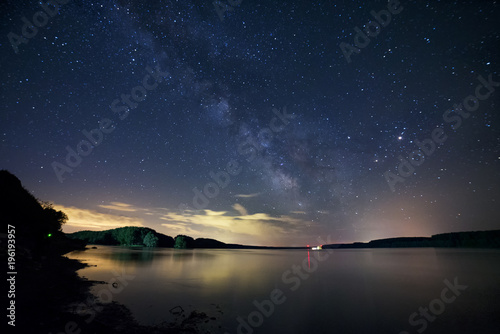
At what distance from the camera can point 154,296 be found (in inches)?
645

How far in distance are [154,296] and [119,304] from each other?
3377 millimetres

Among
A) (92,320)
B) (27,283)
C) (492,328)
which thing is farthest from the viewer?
(27,283)

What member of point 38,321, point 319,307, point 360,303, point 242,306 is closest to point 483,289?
point 360,303

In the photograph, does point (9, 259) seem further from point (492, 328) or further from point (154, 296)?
point (492, 328)

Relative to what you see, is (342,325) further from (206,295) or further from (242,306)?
(206,295)

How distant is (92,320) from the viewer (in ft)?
31.7

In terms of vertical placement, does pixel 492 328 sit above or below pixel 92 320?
below

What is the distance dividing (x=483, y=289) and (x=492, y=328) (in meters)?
15.0

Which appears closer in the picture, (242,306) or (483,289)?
(242,306)

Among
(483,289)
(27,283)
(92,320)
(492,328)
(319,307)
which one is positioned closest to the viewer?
(92,320)

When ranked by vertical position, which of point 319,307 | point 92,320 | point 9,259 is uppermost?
point 9,259

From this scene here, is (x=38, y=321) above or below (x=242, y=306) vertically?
above

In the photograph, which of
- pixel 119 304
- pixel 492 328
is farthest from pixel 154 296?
pixel 492 328

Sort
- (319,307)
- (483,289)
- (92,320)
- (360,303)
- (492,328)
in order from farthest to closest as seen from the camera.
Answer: (483,289), (360,303), (319,307), (492,328), (92,320)
